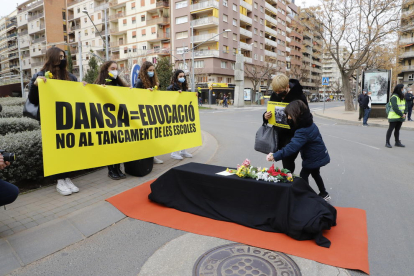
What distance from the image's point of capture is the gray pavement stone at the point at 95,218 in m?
3.55

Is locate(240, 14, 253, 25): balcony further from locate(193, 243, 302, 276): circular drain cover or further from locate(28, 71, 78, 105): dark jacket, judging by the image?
locate(193, 243, 302, 276): circular drain cover

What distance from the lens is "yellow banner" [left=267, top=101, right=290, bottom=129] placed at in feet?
13.9

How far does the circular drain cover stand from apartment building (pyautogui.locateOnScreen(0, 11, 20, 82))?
9849 cm

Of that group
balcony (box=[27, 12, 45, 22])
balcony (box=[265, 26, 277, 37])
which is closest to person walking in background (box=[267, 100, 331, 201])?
balcony (box=[265, 26, 277, 37])

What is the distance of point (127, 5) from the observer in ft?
193

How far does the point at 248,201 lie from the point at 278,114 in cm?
146

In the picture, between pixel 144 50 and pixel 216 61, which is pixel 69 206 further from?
pixel 144 50

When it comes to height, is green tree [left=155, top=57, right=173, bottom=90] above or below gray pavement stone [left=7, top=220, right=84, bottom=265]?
above

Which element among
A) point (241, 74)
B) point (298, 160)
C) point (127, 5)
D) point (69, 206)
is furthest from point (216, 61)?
point (69, 206)

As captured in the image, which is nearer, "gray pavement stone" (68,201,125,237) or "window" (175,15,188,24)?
"gray pavement stone" (68,201,125,237)

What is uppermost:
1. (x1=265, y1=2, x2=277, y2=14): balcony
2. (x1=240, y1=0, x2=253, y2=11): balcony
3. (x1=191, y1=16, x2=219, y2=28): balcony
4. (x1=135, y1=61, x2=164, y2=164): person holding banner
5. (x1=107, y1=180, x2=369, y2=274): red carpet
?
(x1=265, y1=2, x2=277, y2=14): balcony

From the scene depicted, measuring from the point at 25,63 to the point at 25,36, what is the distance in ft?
23.4

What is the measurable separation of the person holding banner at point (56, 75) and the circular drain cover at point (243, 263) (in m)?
2.65

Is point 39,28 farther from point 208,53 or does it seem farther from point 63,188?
point 63,188
